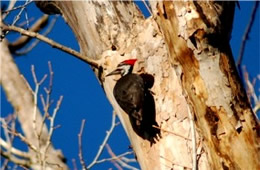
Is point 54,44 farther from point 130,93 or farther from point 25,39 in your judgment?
point 25,39

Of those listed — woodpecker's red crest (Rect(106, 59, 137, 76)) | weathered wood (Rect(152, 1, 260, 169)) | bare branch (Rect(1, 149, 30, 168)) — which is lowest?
weathered wood (Rect(152, 1, 260, 169))

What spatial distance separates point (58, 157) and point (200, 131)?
3.08 metres

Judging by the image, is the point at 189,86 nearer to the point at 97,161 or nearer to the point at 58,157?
the point at 97,161

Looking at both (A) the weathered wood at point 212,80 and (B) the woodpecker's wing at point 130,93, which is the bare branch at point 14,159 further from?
(A) the weathered wood at point 212,80

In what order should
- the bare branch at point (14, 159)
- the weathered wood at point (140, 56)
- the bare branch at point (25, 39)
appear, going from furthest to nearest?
1. the bare branch at point (25, 39)
2. the bare branch at point (14, 159)
3. the weathered wood at point (140, 56)

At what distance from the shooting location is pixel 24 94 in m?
5.52

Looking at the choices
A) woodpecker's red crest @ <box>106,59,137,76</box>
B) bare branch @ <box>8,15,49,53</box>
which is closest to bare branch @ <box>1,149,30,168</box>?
bare branch @ <box>8,15,49,53</box>

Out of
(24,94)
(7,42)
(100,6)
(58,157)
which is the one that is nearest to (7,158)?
(58,157)

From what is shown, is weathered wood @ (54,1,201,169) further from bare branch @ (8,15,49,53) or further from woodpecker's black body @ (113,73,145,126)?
bare branch @ (8,15,49,53)

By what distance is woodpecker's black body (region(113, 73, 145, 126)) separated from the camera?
2.58 meters

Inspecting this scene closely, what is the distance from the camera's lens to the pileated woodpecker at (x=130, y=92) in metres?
2.58

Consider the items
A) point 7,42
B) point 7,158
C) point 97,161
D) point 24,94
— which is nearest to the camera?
point 97,161

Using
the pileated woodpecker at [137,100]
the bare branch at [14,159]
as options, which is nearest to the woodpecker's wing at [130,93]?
the pileated woodpecker at [137,100]

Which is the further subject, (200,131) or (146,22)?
(146,22)
